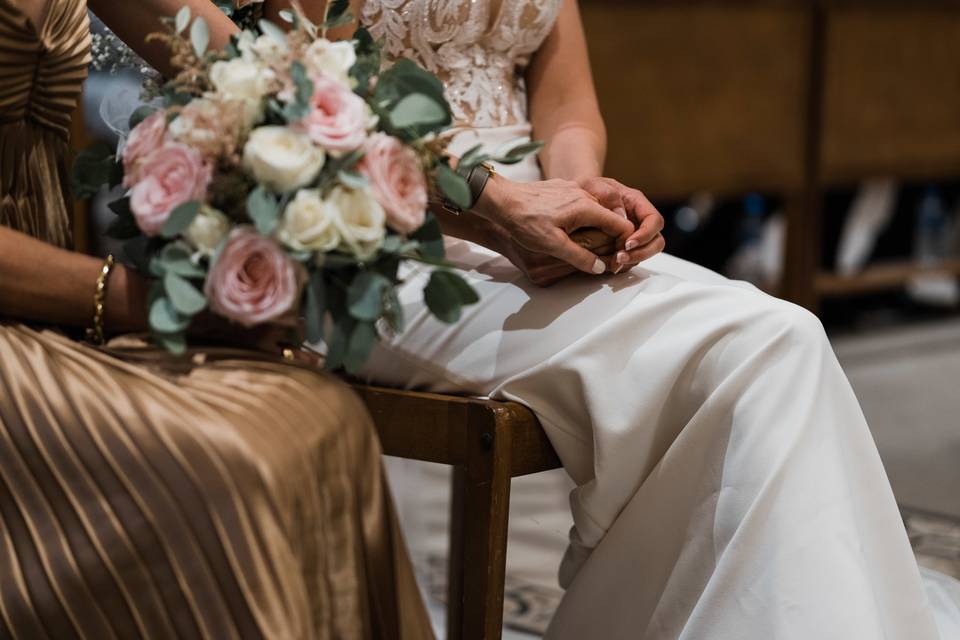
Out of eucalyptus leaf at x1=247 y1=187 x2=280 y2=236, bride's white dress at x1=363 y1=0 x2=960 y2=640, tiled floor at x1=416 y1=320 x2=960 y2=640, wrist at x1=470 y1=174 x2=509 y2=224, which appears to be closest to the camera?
eucalyptus leaf at x1=247 y1=187 x2=280 y2=236

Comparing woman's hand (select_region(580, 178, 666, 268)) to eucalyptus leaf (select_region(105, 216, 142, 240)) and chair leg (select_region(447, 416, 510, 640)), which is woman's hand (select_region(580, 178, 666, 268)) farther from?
eucalyptus leaf (select_region(105, 216, 142, 240))

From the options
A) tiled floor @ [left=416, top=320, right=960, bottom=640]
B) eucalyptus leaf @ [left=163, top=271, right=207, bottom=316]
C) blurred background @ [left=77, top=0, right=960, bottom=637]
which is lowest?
tiled floor @ [left=416, top=320, right=960, bottom=640]

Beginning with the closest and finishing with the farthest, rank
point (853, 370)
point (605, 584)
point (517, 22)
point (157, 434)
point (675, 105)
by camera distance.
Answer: point (157, 434), point (605, 584), point (517, 22), point (675, 105), point (853, 370)

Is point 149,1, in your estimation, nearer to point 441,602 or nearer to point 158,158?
point 158,158

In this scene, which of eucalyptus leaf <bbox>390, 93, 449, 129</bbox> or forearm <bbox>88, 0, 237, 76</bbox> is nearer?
eucalyptus leaf <bbox>390, 93, 449, 129</bbox>

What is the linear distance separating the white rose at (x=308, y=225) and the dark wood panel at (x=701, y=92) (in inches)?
84.8

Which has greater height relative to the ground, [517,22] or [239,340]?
[517,22]

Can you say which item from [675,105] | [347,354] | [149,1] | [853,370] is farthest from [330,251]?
[853,370]

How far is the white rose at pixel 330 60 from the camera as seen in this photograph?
3.01ft

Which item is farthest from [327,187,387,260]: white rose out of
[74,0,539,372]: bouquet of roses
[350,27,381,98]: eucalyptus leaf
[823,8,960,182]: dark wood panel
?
[823,8,960,182]: dark wood panel

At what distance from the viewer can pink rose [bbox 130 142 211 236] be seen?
0.89 meters

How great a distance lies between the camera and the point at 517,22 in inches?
56.9

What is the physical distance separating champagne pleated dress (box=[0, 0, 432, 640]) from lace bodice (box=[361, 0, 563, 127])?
565 mm

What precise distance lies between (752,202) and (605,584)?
266 cm
